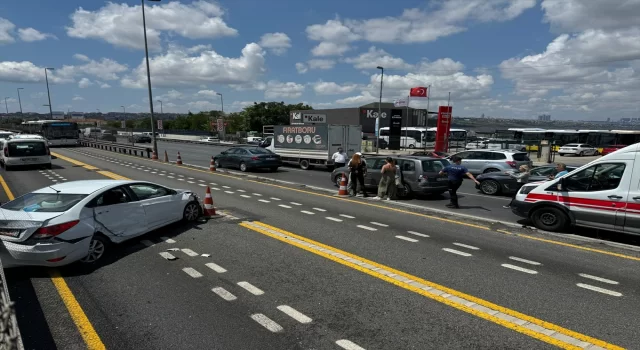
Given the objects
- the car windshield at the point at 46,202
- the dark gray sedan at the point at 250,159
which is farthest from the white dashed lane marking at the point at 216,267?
the dark gray sedan at the point at 250,159

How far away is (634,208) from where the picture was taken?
7324mm

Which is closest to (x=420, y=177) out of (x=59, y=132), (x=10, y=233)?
(x=10, y=233)

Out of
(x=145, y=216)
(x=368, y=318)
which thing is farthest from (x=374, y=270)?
(x=145, y=216)

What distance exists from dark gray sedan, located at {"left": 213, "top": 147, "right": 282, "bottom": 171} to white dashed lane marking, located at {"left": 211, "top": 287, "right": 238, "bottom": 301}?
16142 millimetres

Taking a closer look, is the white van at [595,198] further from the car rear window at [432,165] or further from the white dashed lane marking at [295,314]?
the white dashed lane marking at [295,314]

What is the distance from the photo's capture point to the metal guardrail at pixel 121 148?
32341mm

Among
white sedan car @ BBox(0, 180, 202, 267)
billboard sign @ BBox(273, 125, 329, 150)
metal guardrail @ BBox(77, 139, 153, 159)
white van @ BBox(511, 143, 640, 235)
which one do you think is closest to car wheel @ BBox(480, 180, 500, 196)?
white van @ BBox(511, 143, 640, 235)

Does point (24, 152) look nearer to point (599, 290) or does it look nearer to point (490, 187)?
point (490, 187)

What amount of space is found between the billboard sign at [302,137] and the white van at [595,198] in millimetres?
14305

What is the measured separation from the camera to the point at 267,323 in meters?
4.34

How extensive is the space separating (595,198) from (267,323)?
23.7 feet

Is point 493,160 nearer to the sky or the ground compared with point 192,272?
nearer to the sky

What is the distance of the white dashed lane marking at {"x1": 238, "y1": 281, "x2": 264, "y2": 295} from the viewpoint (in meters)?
5.19

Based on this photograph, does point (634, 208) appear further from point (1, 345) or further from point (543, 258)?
point (1, 345)
